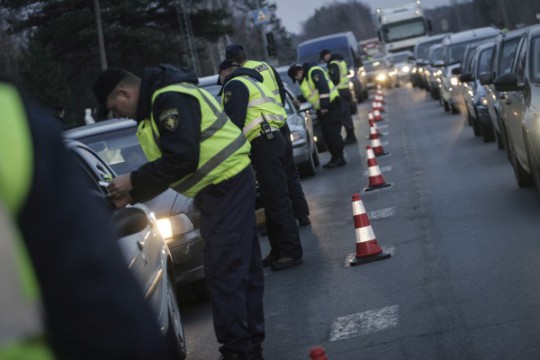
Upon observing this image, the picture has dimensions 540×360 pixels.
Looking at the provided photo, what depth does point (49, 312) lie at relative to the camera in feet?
6.47

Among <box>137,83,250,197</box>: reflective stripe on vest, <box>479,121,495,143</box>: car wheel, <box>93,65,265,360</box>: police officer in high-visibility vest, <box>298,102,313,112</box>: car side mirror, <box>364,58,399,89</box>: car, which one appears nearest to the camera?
<box>93,65,265,360</box>: police officer in high-visibility vest

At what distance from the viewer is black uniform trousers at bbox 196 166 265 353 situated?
6.82 m

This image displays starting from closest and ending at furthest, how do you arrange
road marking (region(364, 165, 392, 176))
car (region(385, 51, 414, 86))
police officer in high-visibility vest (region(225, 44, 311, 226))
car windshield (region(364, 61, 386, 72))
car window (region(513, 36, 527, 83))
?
police officer in high-visibility vest (region(225, 44, 311, 226)) < car window (region(513, 36, 527, 83)) < road marking (region(364, 165, 392, 176)) < car windshield (region(364, 61, 386, 72)) < car (region(385, 51, 414, 86))

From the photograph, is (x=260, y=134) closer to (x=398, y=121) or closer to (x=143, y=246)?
(x=143, y=246)

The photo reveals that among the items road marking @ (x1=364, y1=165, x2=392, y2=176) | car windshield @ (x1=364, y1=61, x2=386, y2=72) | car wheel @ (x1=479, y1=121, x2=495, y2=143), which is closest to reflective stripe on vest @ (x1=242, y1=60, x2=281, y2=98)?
road marking @ (x1=364, y1=165, x2=392, y2=176)

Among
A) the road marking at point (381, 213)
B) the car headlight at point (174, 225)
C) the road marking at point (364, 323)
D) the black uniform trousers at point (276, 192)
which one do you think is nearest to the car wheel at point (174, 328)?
the road marking at point (364, 323)

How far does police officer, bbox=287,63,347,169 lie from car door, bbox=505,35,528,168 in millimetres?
6392

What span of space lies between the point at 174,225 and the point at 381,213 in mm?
4800

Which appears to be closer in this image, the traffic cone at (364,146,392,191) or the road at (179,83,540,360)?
the road at (179,83,540,360)

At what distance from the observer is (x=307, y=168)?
1964cm

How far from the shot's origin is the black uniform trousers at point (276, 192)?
1070 cm

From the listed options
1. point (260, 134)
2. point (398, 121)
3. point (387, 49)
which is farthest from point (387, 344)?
point (387, 49)

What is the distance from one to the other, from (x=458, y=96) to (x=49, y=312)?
26.5 metres

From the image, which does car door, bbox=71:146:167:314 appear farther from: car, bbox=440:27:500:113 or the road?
car, bbox=440:27:500:113
